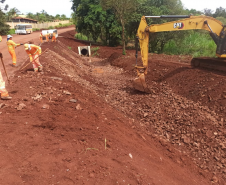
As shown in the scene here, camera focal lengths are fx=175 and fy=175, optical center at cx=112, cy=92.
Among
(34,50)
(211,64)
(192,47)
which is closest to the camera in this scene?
(34,50)

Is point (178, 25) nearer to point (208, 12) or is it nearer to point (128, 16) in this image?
point (128, 16)

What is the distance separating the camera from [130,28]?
754 inches

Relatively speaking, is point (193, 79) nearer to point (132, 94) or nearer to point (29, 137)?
point (132, 94)

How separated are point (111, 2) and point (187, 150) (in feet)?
50.3

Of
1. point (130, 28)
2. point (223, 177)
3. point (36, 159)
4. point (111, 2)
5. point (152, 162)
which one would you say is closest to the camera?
point (36, 159)

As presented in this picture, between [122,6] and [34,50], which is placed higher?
[122,6]

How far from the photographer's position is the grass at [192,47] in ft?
47.8

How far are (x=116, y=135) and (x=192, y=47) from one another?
48.7 ft

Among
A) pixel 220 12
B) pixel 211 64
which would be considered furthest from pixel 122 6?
pixel 220 12

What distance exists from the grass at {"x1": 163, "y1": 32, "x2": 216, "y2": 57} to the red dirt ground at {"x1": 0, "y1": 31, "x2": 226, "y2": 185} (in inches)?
293

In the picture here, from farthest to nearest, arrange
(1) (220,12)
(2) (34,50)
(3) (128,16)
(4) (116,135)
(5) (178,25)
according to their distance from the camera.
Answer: (1) (220,12)
(3) (128,16)
(2) (34,50)
(5) (178,25)
(4) (116,135)

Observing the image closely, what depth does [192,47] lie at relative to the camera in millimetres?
16297

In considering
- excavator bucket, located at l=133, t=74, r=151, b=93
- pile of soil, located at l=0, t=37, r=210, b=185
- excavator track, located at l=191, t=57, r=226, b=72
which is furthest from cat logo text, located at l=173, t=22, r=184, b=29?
pile of soil, located at l=0, t=37, r=210, b=185

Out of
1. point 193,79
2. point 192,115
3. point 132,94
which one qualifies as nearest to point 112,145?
point 192,115
